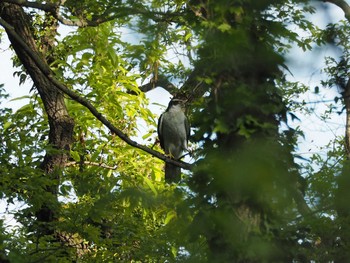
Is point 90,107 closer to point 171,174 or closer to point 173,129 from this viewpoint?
point 171,174

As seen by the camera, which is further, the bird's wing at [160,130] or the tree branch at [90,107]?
the bird's wing at [160,130]

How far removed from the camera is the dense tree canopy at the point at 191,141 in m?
3.17

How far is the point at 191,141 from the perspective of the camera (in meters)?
5.40

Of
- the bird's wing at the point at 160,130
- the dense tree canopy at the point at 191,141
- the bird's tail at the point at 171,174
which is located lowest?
the dense tree canopy at the point at 191,141

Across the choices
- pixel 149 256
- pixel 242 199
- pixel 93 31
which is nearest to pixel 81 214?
pixel 149 256

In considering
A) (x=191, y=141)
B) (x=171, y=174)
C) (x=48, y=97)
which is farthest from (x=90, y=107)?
(x=171, y=174)

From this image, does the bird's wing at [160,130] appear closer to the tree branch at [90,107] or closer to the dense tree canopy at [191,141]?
the dense tree canopy at [191,141]

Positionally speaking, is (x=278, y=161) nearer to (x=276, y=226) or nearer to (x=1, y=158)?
(x=276, y=226)

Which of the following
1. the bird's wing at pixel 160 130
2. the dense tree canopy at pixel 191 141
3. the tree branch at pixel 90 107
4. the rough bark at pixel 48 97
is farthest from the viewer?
the bird's wing at pixel 160 130

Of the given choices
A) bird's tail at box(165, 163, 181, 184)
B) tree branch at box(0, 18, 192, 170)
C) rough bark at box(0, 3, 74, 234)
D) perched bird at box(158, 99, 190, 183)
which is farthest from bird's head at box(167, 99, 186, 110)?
tree branch at box(0, 18, 192, 170)

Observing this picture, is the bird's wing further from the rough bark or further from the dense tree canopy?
the rough bark

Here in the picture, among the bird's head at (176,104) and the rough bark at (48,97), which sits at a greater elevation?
the bird's head at (176,104)

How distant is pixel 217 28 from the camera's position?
3.49 metres

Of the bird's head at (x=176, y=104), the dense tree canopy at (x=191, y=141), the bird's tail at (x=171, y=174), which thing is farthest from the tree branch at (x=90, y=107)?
the bird's head at (x=176, y=104)
